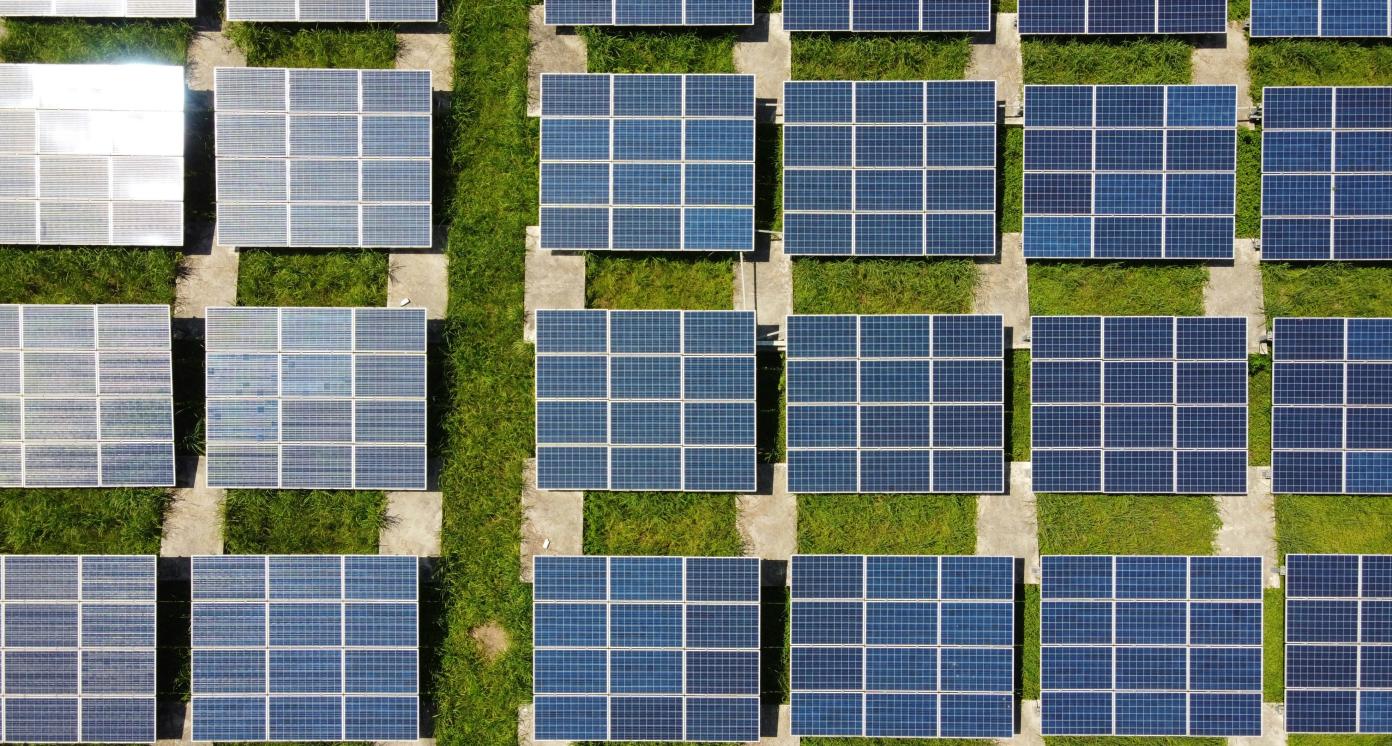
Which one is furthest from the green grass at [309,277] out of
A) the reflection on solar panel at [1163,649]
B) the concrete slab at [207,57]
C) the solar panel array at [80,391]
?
the reflection on solar panel at [1163,649]

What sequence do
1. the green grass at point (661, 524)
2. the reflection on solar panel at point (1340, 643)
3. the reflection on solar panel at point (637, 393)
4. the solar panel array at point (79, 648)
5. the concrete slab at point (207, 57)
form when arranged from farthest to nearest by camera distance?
the concrete slab at point (207, 57)
the green grass at point (661, 524)
the reflection on solar panel at point (1340, 643)
the reflection on solar panel at point (637, 393)
the solar panel array at point (79, 648)

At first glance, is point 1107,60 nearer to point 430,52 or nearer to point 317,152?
point 430,52

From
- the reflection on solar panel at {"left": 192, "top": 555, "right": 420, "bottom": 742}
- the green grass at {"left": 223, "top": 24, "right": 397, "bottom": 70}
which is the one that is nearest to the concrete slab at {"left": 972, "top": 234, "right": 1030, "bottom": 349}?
the reflection on solar panel at {"left": 192, "top": 555, "right": 420, "bottom": 742}

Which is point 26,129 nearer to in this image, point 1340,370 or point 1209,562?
point 1209,562

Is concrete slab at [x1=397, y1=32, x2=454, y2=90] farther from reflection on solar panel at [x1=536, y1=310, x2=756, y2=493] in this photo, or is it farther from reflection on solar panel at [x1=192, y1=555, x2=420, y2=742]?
reflection on solar panel at [x1=192, y1=555, x2=420, y2=742]

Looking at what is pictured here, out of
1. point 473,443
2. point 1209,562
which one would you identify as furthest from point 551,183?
point 1209,562

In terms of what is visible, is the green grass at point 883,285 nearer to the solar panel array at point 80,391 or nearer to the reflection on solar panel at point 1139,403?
the reflection on solar panel at point 1139,403
